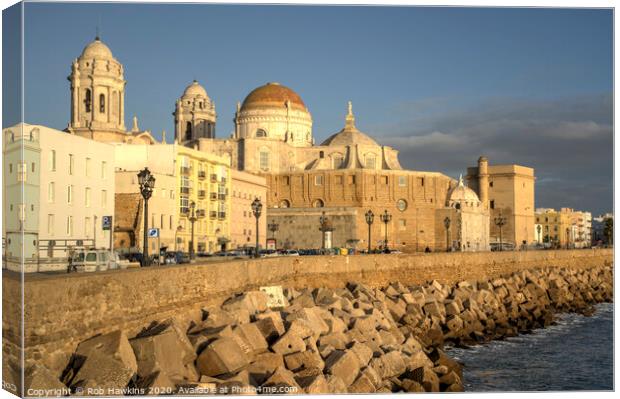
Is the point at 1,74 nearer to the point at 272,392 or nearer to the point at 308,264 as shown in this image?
the point at 272,392

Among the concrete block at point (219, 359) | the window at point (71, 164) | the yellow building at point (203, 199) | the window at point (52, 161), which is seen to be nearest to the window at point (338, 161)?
the yellow building at point (203, 199)

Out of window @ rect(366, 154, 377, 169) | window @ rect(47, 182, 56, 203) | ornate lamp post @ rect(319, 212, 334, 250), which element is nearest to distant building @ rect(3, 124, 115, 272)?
window @ rect(47, 182, 56, 203)

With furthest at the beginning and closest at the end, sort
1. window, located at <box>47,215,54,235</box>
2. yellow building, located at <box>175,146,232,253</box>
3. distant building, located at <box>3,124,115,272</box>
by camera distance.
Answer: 1. yellow building, located at <box>175,146,232,253</box>
2. window, located at <box>47,215,54,235</box>
3. distant building, located at <box>3,124,115,272</box>

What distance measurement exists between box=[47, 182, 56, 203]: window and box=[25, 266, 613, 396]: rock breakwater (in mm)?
4148

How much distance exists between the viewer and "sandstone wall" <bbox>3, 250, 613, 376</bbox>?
1334 cm

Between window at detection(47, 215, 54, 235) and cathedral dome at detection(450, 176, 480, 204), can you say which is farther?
cathedral dome at detection(450, 176, 480, 204)

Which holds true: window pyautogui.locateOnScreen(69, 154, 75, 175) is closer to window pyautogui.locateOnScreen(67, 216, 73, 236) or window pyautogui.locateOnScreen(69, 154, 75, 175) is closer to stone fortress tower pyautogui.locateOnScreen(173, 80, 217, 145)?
window pyautogui.locateOnScreen(67, 216, 73, 236)

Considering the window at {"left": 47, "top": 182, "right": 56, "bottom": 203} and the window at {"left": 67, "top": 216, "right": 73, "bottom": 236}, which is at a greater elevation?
the window at {"left": 47, "top": 182, "right": 56, "bottom": 203}

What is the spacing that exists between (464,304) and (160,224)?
17.2 m

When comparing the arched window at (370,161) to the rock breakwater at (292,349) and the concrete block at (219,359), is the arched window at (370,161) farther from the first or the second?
the concrete block at (219,359)

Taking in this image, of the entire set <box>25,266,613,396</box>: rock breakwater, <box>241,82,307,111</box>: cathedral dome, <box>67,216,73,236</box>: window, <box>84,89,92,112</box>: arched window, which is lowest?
<box>25,266,613,396</box>: rock breakwater

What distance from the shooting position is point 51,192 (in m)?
19.1

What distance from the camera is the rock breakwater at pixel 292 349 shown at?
1384cm

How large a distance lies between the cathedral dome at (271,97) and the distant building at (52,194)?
1890 inches
